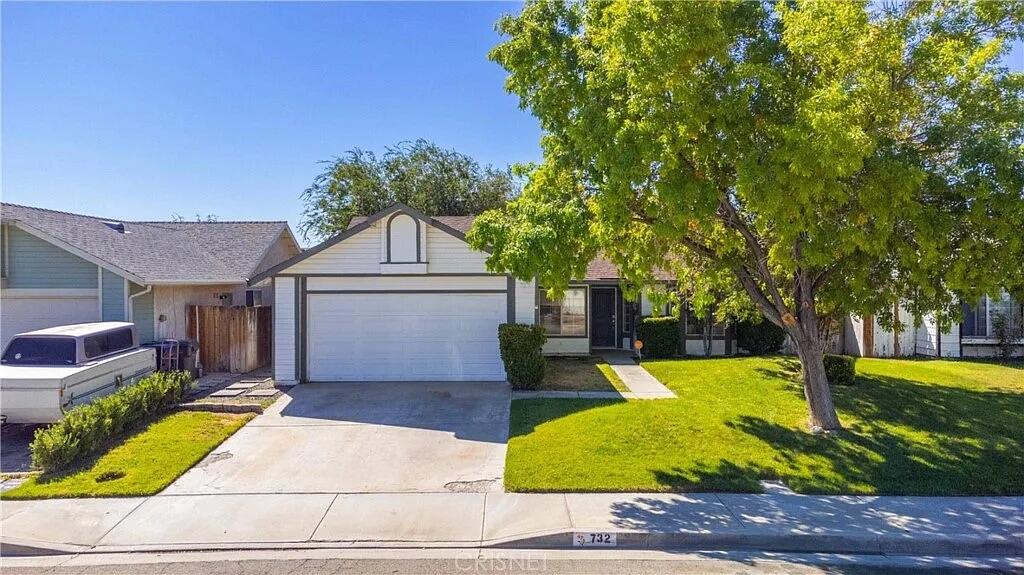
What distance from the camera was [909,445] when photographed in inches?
325

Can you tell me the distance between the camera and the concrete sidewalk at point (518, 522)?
558cm

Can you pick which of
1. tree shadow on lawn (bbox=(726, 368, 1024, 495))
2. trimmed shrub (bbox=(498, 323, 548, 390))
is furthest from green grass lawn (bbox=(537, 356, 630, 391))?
tree shadow on lawn (bbox=(726, 368, 1024, 495))

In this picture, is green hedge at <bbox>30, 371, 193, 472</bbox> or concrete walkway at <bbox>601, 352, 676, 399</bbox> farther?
concrete walkway at <bbox>601, 352, 676, 399</bbox>

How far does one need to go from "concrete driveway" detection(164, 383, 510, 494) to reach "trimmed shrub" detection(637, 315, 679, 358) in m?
6.35

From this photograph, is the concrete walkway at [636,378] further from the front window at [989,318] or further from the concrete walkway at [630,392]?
the front window at [989,318]

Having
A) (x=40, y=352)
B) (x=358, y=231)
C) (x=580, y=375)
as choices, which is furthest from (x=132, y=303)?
(x=580, y=375)

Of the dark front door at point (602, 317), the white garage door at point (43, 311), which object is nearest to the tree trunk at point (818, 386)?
the dark front door at point (602, 317)

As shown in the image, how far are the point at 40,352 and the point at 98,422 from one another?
8.66ft

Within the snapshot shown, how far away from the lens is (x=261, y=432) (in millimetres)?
9312

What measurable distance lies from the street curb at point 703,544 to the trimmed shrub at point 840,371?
22.3 feet

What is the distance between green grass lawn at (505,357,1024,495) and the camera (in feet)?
23.0

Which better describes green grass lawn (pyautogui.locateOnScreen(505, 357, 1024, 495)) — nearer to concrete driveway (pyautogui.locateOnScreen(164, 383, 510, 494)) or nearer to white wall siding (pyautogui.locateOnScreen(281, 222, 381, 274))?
concrete driveway (pyautogui.locateOnScreen(164, 383, 510, 494))

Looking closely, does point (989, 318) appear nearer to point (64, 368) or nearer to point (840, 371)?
point (840, 371)

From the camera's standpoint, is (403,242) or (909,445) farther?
(403,242)
